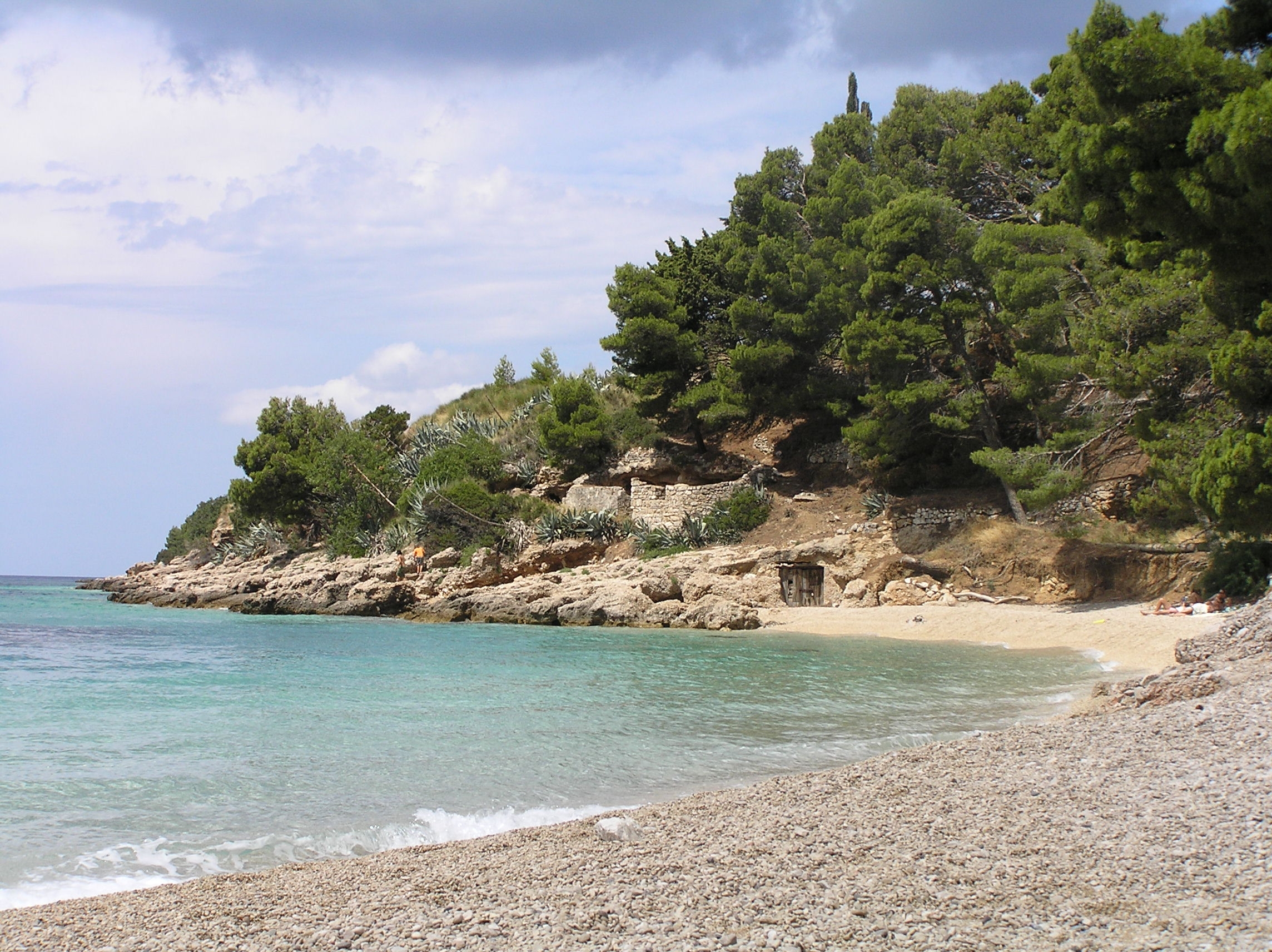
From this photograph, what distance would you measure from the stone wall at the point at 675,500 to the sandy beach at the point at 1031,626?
7033 millimetres

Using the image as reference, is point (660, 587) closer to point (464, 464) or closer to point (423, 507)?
point (423, 507)

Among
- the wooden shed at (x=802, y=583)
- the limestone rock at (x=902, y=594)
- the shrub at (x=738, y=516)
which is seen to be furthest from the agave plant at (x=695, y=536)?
the limestone rock at (x=902, y=594)

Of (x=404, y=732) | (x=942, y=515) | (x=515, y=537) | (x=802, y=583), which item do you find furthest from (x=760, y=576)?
(x=404, y=732)

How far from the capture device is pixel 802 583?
1012 inches

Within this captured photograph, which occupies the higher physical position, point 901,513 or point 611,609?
point 901,513

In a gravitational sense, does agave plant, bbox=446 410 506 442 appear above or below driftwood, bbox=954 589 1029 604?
above

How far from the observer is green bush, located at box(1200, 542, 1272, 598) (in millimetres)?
16203

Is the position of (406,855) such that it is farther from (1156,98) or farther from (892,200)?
(892,200)

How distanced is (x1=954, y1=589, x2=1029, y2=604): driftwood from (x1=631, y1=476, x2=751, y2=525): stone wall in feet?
30.8

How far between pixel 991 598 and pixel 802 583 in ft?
17.1

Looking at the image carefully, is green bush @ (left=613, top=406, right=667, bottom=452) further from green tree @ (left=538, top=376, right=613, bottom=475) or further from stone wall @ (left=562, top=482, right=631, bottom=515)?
stone wall @ (left=562, top=482, right=631, bottom=515)

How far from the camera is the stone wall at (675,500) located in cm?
3062

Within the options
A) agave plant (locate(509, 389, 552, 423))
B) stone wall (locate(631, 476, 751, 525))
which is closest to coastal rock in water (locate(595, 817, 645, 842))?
stone wall (locate(631, 476, 751, 525))

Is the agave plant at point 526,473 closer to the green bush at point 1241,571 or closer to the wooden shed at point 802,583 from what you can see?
the wooden shed at point 802,583
